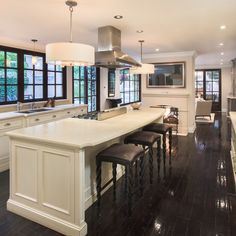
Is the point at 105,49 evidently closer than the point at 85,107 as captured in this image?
Yes

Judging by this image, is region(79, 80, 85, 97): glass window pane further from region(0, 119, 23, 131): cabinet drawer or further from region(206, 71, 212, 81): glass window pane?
region(206, 71, 212, 81): glass window pane

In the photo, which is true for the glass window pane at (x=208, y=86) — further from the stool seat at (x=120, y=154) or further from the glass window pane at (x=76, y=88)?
the stool seat at (x=120, y=154)

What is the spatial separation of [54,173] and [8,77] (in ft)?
11.3

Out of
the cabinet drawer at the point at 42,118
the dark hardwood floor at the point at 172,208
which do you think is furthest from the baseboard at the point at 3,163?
the cabinet drawer at the point at 42,118

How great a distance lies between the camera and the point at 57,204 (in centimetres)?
237

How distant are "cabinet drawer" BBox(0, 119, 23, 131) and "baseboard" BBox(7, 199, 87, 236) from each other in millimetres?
1609

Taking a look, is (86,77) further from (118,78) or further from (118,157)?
(118,157)

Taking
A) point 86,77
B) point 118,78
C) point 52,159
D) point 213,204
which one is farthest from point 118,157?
point 118,78

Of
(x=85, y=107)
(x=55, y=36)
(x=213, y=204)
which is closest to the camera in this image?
(x=213, y=204)

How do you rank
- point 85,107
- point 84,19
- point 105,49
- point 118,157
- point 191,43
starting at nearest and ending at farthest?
point 118,157, point 84,19, point 105,49, point 191,43, point 85,107

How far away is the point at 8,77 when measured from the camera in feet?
16.4

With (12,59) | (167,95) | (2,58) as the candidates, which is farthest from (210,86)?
(2,58)

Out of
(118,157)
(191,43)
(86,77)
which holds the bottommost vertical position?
(118,157)

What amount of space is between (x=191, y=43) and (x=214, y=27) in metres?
1.54
